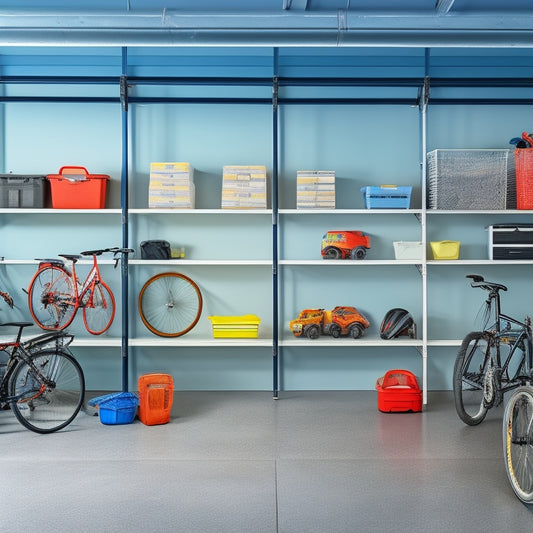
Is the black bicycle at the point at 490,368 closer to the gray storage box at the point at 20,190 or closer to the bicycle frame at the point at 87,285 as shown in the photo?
the bicycle frame at the point at 87,285

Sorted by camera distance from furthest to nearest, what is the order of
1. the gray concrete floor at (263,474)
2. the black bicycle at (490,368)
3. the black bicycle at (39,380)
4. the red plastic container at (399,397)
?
1. the red plastic container at (399,397)
2. the black bicycle at (490,368)
3. the black bicycle at (39,380)
4. the gray concrete floor at (263,474)

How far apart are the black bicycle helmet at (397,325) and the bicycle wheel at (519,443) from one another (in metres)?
2.34

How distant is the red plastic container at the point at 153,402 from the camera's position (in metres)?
5.21

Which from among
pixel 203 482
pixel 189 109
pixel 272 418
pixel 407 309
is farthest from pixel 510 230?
pixel 203 482

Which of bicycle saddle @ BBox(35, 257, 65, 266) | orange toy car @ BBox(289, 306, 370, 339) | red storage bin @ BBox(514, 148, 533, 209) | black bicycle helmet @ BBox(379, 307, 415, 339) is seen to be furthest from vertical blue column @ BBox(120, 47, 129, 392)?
red storage bin @ BBox(514, 148, 533, 209)

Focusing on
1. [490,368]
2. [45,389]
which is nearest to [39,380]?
[45,389]

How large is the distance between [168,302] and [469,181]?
3.16 m

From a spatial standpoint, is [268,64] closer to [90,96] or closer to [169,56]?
[169,56]

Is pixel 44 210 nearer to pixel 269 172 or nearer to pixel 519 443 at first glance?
pixel 269 172

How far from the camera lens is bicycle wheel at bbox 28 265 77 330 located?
6.08m

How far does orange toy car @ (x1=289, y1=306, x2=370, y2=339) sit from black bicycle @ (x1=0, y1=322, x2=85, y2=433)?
2.08 meters

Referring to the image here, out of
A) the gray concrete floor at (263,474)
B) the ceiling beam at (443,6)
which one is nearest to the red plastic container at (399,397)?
the gray concrete floor at (263,474)

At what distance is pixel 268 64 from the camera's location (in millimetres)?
6430

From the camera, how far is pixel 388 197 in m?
6.01
